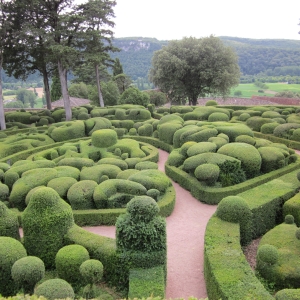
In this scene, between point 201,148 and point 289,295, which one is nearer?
point 289,295

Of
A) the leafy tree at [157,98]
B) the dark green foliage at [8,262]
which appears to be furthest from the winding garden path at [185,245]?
the leafy tree at [157,98]

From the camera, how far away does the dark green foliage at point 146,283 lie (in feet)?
26.2

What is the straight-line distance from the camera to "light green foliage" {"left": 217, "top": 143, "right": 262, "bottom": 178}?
16125 mm

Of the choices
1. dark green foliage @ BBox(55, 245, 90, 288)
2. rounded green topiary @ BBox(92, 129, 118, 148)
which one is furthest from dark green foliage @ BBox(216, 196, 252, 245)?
rounded green topiary @ BBox(92, 129, 118, 148)

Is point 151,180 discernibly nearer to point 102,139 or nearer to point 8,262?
point 102,139

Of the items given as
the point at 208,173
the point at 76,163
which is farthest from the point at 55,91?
the point at 208,173

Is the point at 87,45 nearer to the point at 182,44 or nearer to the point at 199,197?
the point at 182,44

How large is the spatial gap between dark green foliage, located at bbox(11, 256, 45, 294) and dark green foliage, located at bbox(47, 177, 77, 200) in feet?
19.9

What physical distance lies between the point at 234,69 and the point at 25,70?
1071 inches

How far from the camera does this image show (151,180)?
48.1 ft

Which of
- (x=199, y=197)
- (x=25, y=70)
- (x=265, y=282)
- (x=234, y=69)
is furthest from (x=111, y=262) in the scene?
(x=234, y=69)

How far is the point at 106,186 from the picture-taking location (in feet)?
45.9

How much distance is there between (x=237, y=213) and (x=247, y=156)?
591 centimetres

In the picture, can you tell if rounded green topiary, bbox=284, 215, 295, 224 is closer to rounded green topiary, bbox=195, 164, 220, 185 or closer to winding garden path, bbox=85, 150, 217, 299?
winding garden path, bbox=85, 150, 217, 299
